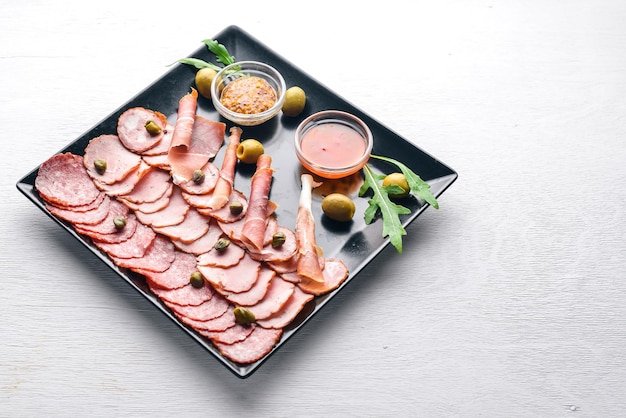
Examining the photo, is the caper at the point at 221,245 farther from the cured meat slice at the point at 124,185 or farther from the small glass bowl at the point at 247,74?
the small glass bowl at the point at 247,74

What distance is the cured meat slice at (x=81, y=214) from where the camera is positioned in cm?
314

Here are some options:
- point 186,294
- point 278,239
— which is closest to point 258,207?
point 278,239

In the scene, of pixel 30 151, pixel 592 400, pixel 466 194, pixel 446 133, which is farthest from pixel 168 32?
pixel 592 400

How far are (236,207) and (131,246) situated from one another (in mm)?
508

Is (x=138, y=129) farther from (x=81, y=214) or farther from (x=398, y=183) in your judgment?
(x=398, y=183)

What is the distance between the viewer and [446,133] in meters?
3.82

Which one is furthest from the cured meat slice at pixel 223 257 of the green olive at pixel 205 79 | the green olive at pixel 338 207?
the green olive at pixel 205 79

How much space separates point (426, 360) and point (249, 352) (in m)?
0.81

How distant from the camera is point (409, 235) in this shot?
11.1ft

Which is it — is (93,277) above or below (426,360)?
below

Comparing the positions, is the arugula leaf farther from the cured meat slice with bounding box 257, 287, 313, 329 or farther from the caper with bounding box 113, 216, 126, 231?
the caper with bounding box 113, 216, 126, 231

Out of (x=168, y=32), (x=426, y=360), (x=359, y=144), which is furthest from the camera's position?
(x=168, y=32)

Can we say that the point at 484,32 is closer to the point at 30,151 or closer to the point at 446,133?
the point at 446,133

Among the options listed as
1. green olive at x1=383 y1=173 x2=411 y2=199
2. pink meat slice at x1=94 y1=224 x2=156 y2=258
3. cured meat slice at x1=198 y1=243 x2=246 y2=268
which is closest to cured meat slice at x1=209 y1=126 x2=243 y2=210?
cured meat slice at x1=198 y1=243 x2=246 y2=268
